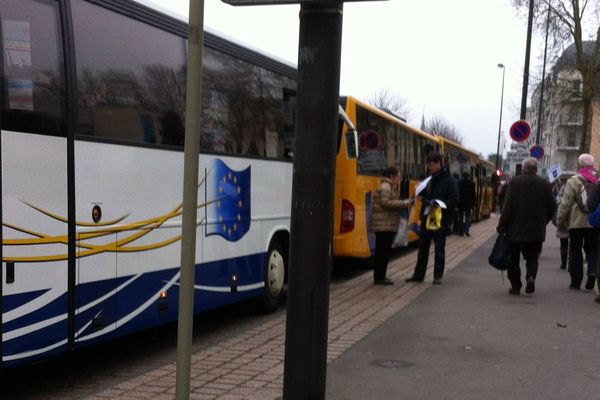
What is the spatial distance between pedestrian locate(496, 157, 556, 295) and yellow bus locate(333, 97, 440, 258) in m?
2.87

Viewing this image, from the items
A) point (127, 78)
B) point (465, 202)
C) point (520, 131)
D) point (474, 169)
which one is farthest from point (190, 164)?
point (474, 169)

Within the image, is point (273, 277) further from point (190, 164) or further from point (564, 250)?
point (564, 250)

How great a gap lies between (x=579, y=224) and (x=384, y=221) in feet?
9.33

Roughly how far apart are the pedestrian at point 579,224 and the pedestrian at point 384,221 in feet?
7.83

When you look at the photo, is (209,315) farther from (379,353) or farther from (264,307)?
(379,353)

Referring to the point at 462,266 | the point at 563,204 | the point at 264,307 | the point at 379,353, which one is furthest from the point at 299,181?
the point at 462,266

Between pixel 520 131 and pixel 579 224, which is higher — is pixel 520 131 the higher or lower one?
the higher one

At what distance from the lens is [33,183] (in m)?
5.01

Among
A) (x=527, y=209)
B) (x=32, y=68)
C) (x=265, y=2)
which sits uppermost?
(x=265, y=2)

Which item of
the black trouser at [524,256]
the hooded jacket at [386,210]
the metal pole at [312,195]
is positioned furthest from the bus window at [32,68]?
the black trouser at [524,256]

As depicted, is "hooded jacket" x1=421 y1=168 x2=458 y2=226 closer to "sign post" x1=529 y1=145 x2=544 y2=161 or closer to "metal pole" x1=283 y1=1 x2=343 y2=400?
"metal pole" x1=283 y1=1 x2=343 y2=400

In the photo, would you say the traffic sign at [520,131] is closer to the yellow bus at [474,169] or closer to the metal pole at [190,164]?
the yellow bus at [474,169]

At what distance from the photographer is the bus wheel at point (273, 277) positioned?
9.14 metres

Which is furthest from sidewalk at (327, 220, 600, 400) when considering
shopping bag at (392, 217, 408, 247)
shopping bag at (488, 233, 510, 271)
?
shopping bag at (392, 217, 408, 247)
